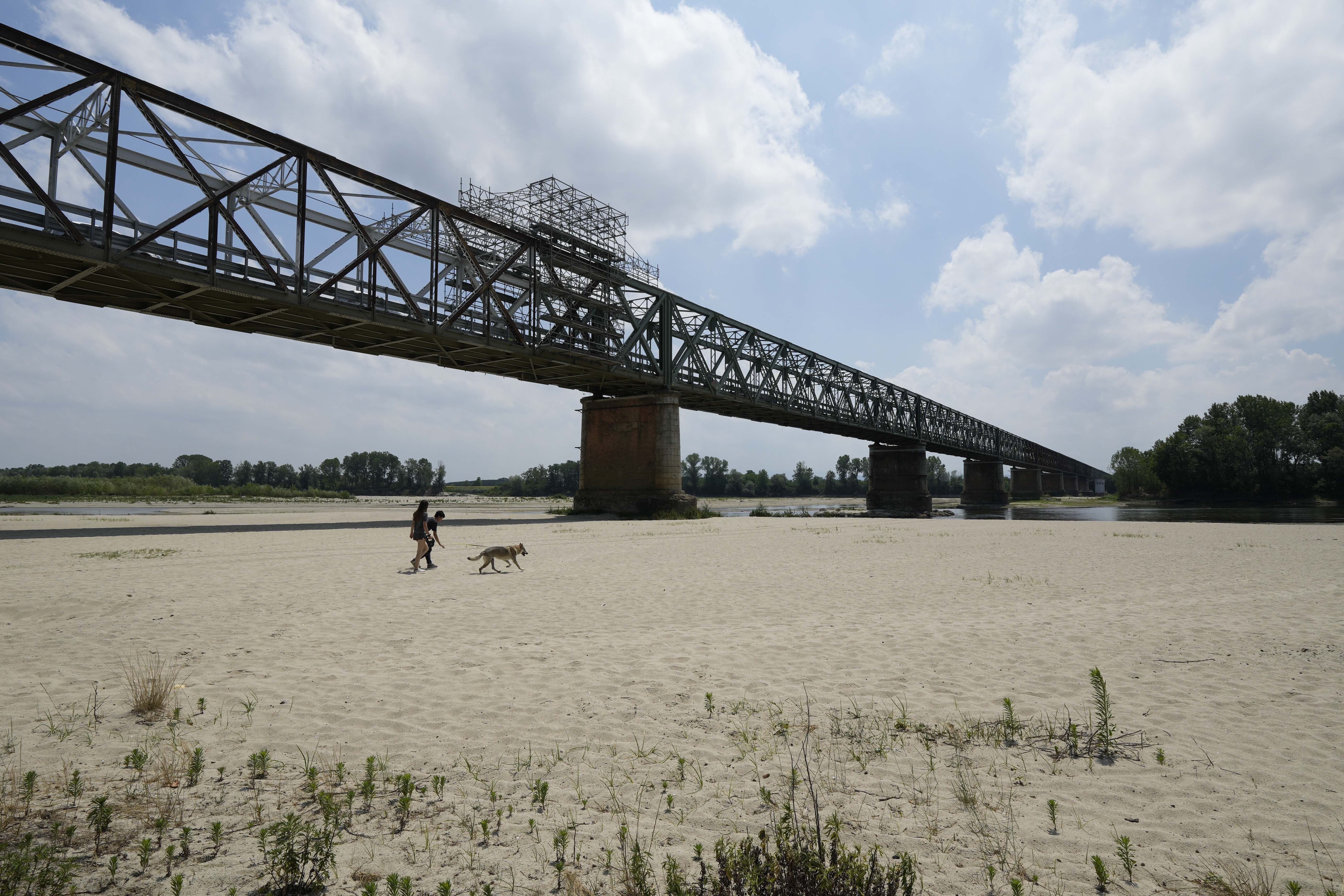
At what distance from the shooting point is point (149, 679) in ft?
21.1

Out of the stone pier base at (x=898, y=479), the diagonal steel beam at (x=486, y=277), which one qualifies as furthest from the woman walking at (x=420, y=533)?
the stone pier base at (x=898, y=479)

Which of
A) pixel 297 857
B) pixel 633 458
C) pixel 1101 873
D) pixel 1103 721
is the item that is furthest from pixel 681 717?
pixel 633 458

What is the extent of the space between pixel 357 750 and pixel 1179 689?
340 inches

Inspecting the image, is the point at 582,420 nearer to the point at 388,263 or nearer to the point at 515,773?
the point at 388,263

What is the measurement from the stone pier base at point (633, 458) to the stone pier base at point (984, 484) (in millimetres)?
92099

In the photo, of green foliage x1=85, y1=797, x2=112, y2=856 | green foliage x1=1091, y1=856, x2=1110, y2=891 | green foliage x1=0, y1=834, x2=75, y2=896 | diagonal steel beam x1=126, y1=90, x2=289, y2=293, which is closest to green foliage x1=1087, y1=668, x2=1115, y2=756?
green foliage x1=1091, y1=856, x2=1110, y2=891

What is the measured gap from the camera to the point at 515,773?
4.91 m

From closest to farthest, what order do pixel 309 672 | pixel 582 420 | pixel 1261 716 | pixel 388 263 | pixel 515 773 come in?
pixel 515 773
pixel 1261 716
pixel 309 672
pixel 388 263
pixel 582 420

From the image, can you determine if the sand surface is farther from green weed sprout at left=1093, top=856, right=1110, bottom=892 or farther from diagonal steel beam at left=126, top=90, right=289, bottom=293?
diagonal steel beam at left=126, top=90, right=289, bottom=293

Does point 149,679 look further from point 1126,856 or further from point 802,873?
point 1126,856

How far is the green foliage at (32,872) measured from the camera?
3246mm

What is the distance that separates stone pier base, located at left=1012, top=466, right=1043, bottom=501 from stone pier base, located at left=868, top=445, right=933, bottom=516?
8012 centimetres

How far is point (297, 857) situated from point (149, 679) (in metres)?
4.45

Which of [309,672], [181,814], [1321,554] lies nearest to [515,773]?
[181,814]
